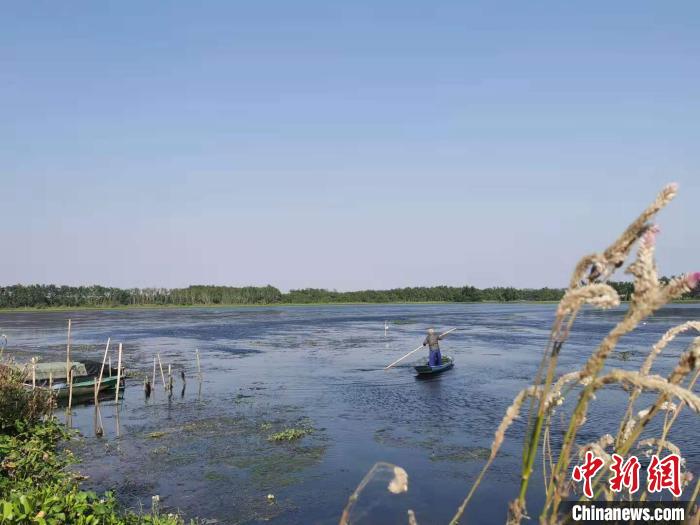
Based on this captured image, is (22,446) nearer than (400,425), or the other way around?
(22,446)

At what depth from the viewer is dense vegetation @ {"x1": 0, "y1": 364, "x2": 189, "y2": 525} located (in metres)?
5.63

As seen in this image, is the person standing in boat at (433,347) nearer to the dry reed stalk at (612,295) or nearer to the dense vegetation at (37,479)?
the dense vegetation at (37,479)

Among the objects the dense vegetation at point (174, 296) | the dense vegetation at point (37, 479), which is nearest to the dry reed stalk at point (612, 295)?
the dense vegetation at point (37, 479)

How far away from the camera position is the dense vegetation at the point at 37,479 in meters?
5.63

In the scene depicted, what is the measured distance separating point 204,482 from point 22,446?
5.49 m

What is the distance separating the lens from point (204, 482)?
597 inches

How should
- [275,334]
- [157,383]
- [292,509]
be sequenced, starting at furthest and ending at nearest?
[275,334]
[157,383]
[292,509]

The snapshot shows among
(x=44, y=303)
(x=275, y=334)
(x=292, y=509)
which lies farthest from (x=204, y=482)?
(x=44, y=303)

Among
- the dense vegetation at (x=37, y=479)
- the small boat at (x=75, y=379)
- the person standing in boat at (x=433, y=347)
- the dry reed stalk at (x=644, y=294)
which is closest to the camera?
the dry reed stalk at (x=644, y=294)

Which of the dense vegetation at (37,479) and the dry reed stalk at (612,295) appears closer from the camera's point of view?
the dry reed stalk at (612,295)

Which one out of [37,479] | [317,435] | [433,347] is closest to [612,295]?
[37,479]

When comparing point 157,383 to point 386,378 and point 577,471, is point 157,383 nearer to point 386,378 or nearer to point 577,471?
point 386,378

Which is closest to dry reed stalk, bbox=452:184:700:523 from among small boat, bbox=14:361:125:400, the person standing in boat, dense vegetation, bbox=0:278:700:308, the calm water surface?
the calm water surface

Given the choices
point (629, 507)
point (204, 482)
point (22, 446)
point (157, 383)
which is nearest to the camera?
point (629, 507)
